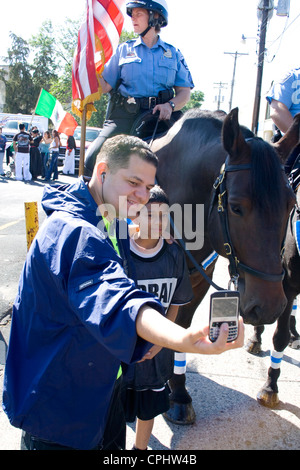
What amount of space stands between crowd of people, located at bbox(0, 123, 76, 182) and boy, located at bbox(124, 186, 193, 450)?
49.4 ft

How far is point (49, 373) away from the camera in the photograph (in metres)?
1.42

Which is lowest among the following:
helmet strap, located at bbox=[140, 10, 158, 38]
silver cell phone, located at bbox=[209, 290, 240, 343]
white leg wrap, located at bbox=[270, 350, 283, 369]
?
white leg wrap, located at bbox=[270, 350, 283, 369]

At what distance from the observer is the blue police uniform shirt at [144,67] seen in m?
3.40

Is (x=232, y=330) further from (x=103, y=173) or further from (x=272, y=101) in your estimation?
(x=272, y=101)

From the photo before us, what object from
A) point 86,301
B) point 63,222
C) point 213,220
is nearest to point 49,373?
point 86,301

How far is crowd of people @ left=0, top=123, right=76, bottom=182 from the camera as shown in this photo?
640 inches

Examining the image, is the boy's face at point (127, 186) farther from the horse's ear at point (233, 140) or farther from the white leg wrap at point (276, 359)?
the white leg wrap at point (276, 359)

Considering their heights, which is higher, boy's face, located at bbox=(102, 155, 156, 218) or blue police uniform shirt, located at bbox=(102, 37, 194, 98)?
blue police uniform shirt, located at bbox=(102, 37, 194, 98)

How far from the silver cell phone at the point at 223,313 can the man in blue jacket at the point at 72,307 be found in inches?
7.6

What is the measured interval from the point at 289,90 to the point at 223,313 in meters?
3.09

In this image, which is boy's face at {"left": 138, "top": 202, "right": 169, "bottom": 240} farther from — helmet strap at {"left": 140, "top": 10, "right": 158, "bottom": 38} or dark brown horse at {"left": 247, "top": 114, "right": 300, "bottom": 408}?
helmet strap at {"left": 140, "top": 10, "right": 158, "bottom": 38}

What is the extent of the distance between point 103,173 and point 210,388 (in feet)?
8.75

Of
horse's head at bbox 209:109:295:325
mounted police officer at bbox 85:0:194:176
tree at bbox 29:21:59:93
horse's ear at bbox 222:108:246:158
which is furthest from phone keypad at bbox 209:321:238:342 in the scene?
tree at bbox 29:21:59:93

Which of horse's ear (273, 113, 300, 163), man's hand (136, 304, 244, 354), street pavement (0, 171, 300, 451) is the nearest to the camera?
man's hand (136, 304, 244, 354)
